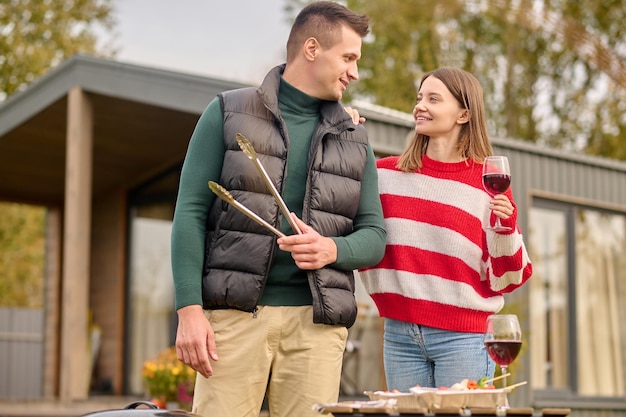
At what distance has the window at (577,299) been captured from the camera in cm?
845

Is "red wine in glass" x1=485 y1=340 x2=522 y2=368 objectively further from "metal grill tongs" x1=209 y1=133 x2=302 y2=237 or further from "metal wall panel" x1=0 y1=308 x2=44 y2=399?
"metal wall panel" x1=0 y1=308 x2=44 y2=399

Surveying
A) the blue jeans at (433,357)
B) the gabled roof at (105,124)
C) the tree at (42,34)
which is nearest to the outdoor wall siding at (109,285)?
the gabled roof at (105,124)

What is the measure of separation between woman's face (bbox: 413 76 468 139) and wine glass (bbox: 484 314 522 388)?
781 millimetres

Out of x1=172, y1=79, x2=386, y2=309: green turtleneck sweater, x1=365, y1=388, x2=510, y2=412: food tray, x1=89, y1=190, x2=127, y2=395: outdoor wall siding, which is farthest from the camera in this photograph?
x1=89, y1=190, x2=127, y2=395: outdoor wall siding

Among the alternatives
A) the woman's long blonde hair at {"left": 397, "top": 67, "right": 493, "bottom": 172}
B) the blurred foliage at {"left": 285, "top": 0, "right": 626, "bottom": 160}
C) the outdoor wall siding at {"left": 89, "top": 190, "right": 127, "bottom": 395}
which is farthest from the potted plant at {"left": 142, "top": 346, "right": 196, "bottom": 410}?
the blurred foliage at {"left": 285, "top": 0, "right": 626, "bottom": 160}

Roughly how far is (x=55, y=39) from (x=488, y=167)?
15.1 m

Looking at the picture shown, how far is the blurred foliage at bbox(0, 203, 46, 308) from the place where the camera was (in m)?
19.6

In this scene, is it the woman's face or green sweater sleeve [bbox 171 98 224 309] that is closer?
green sweater sleeve [bbox 171 98 224 309]

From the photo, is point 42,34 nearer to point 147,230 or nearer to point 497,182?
point 147,230

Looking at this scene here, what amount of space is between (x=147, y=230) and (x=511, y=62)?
12353 millimetres

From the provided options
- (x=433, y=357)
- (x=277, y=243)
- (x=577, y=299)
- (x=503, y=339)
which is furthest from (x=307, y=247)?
(x=577, y=299)

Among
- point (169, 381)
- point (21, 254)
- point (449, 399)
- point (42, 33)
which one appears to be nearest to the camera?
point (449, 399)

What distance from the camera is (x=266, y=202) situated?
258cm

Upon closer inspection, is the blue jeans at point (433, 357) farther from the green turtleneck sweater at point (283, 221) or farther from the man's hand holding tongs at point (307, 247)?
the man's hand holding tongs at point (307, 247)
